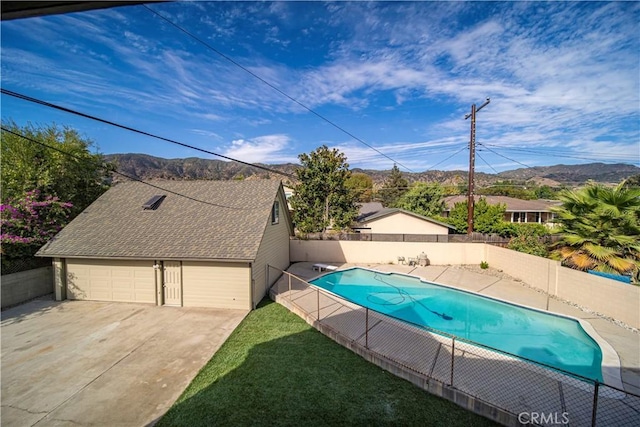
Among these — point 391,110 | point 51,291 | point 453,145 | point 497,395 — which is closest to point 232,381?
point 497,395

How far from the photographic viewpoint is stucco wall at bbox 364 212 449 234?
23.2 metres

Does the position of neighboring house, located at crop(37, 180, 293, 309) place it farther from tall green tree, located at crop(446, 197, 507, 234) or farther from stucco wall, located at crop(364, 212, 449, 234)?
tall green tree, located at crop(446, 197, 507, 234)

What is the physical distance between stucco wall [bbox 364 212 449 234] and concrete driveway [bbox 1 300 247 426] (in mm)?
16705

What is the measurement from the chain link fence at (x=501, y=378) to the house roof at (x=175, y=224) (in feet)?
15.3

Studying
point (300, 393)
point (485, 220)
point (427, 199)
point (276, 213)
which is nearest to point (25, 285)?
point (276, 213)

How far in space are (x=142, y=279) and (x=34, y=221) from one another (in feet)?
19.2

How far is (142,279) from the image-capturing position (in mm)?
10883

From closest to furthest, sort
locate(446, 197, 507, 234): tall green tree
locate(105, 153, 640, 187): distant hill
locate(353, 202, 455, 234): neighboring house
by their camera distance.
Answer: locate(446, 197, 507, 234): tall green tree
locate(353, 202, 455, 234): neighboring house
locate(105, 153, 640, 187): distant hill

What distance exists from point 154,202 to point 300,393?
36.9 feet

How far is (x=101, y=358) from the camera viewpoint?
7207 millimetres

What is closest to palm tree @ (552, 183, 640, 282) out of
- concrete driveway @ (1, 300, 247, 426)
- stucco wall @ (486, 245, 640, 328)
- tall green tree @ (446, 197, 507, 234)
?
stucco wall @ (486, 245, 640, 328)

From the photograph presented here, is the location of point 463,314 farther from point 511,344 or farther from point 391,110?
point 391,110
